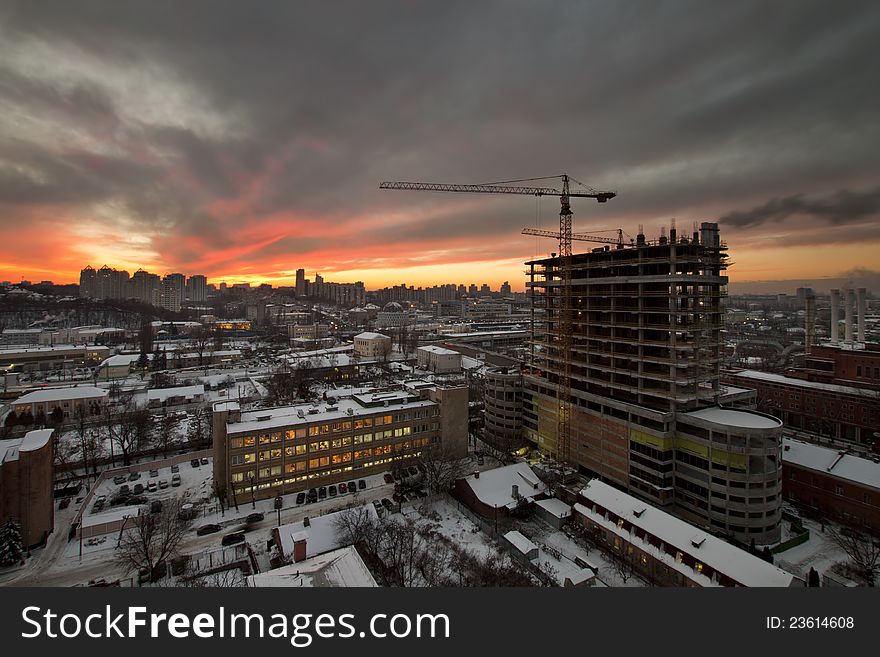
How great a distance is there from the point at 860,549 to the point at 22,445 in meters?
51.9

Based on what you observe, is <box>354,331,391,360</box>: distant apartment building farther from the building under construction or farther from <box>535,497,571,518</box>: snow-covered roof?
<box>535,497,571,518</box>: snow-covered roof

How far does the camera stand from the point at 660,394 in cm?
2892

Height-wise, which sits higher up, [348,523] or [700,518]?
[348,523]

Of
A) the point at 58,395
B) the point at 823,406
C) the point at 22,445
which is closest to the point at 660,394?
the point at 823,406

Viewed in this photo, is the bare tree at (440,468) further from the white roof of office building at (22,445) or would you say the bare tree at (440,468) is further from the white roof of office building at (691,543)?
the white roof of office building at (22,445)

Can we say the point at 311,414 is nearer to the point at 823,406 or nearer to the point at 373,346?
the point at 823,406

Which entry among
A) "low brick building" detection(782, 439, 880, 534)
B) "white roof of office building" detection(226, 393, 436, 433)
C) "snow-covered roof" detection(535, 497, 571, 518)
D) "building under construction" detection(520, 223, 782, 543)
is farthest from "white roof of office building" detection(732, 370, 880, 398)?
"white roof of office building" detection(226, 393, 436, 433)

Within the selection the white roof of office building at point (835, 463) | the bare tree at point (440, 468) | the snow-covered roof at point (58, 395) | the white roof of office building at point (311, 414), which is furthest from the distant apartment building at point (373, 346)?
the white roof of office building at point (835, 463)

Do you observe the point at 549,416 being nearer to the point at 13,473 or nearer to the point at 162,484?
the point at 162,484

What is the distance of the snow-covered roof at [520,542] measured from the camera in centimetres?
2283

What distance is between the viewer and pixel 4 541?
2350 centimetres

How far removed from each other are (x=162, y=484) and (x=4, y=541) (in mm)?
10516

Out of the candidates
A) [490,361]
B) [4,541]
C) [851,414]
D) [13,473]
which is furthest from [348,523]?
[490,361]

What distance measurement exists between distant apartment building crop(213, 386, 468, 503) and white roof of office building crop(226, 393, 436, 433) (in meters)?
0.07
